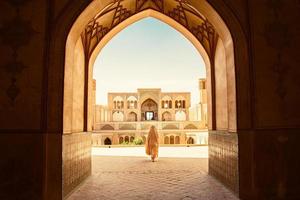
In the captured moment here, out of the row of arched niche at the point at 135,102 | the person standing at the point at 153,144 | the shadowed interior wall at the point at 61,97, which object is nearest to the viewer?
the shadowed interior wall at the point at 61,97

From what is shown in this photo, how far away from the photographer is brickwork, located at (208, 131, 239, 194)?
15.3 feet

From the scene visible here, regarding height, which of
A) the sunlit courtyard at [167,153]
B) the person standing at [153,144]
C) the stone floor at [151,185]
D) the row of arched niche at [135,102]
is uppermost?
the row of arched niche at [135,102]

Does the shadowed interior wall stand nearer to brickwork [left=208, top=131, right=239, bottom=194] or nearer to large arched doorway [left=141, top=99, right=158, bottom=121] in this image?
brickwork [left=208, top=131, right=239, bottom=194]

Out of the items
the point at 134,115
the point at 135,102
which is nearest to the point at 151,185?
the point at 135,102

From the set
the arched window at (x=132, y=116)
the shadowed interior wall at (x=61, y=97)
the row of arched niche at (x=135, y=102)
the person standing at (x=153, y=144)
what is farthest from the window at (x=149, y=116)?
the shadowed interior wall at (x=61, y=97)

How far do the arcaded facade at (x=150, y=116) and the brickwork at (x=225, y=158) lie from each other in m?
20.8

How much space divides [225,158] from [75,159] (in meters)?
3.10

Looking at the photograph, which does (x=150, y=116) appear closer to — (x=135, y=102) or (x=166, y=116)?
(x=166, y=116)

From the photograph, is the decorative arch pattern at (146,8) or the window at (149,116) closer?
the decorative arch pattern at (146,8)

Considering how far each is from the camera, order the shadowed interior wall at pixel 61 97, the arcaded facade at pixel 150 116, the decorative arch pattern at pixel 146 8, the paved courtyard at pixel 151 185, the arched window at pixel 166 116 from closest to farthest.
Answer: the shadowed interior wall at pixel 61 97 < the paved courtyard at pixel 151 185 < the decorative arch pattern at pixel 146 8 < the arcaded facade at pixel 150 116 < the arched window at pixel 166 116

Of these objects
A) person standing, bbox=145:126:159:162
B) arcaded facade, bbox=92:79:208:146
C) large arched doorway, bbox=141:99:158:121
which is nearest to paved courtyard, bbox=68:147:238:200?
person standing, bbox=145:126:159:162

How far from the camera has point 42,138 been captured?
13.5 feet

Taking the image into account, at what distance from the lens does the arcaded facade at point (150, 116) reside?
95.0 ft

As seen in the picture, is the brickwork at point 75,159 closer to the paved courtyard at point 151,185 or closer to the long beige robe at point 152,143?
the paved courtyard at point 151,185
